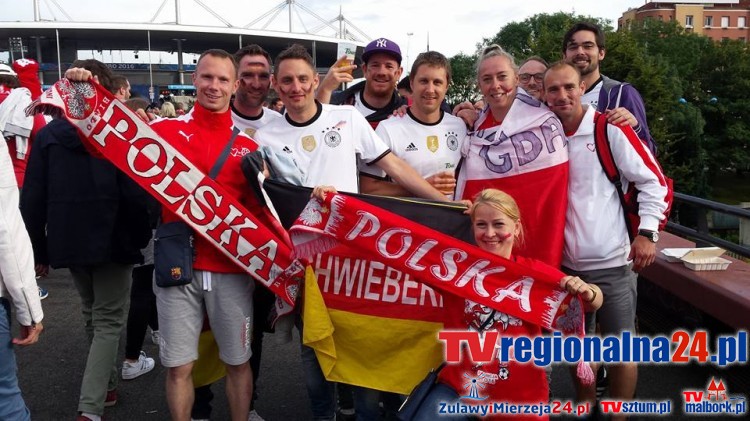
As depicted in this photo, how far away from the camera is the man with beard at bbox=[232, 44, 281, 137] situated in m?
3.98

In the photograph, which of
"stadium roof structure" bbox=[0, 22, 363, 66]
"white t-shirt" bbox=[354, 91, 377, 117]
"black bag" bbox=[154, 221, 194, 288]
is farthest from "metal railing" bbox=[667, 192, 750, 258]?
"stadium roof structure" bbox=[0, 22, 363, 66]

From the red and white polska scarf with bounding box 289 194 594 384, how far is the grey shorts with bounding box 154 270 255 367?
437 millimetres

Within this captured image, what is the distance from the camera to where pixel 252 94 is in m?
4.00

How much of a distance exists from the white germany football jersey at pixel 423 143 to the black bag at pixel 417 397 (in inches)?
49.9

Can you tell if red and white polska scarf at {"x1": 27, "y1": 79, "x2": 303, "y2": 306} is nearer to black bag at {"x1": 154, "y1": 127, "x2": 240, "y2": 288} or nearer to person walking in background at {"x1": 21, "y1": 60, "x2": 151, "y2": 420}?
black bag at {"x1": 154, "y1": 127, "x2": 240, "y2": 288}

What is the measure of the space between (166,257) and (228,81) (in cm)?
105

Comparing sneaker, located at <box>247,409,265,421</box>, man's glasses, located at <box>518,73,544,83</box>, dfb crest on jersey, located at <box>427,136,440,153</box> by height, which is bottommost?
sneaker, located at <box>247,409,265,421</box>

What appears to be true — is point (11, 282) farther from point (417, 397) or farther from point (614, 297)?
point (614, 297)

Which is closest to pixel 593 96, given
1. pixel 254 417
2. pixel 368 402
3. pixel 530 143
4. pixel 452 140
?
pixel 530 143

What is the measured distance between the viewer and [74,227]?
3707 millimetres

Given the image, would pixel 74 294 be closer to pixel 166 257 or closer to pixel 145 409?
pixel 145 409

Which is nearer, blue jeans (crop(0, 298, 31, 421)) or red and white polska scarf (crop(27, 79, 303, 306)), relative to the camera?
blue jeans (crop(0, 298, 31, 421))

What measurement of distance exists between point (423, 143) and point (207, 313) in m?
1.66

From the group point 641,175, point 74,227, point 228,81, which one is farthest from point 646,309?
point 74,227
